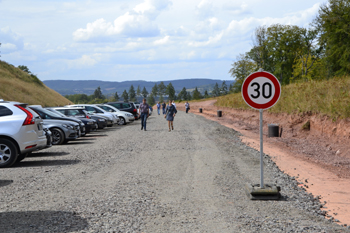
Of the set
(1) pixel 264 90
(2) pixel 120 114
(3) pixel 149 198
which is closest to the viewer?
(3) pixel 149 198

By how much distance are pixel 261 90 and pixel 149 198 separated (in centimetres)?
278

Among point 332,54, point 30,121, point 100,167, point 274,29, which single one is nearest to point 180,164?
point 100,167

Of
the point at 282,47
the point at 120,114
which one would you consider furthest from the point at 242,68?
the point at 120,114

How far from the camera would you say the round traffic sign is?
6.44 m

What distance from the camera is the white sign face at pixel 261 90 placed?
21.2ft

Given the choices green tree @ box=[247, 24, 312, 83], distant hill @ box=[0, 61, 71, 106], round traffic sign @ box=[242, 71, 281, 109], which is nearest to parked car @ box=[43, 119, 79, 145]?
round traffic sign @ box=[242, 71, 281, 109]

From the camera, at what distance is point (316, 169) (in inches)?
410

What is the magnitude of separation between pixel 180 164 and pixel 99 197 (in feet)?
13.0

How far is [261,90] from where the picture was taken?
6496 mm

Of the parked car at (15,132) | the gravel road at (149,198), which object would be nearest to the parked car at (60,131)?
the gravel road at (149,198)

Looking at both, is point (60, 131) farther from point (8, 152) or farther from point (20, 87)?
point (20, 87)

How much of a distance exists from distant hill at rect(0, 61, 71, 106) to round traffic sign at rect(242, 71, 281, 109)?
59291mm

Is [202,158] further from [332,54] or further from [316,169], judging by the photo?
[332,54]

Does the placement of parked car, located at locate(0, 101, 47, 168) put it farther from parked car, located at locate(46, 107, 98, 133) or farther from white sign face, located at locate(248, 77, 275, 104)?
parked car, located at locate(46, 107, 98, 133)
